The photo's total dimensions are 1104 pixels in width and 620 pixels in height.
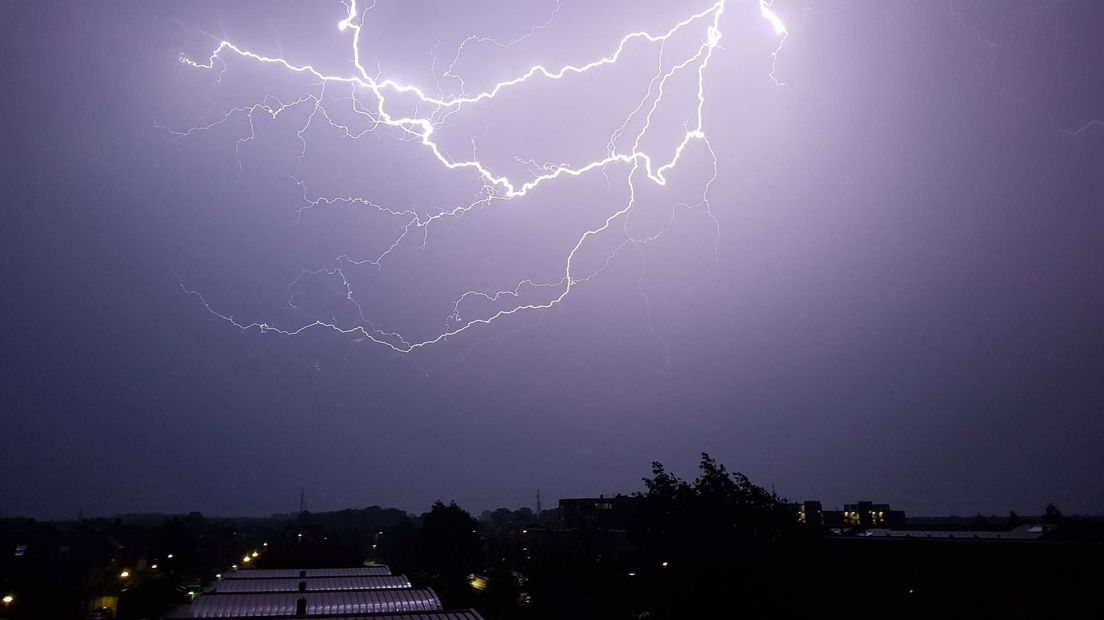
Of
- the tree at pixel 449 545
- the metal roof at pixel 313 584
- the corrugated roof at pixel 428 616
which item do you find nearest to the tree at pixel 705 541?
the corrugated roof at pixel 428 616

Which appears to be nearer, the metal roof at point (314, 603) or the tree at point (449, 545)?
the metal roof at point (314, 603)

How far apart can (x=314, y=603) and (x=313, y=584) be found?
335 cm

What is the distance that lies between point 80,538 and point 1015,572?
122 ft

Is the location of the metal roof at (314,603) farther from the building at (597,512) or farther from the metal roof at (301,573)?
the building at (597,512)

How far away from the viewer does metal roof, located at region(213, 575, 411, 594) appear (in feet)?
48.3

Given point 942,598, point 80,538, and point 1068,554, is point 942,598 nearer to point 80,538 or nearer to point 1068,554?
point 1068,554

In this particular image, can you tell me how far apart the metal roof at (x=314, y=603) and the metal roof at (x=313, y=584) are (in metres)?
1.49

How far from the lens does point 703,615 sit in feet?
38.0

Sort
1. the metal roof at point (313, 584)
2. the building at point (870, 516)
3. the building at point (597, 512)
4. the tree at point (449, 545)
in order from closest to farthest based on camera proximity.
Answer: the metal roof at point (313, 584) < the tree at point (449, 545) < the building at point (597, 512) < the building at point (870, 516)

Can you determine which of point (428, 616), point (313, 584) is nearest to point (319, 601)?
point (428, 616)

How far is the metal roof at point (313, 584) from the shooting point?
48.3ft

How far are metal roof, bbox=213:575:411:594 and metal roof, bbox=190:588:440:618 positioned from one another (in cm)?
149

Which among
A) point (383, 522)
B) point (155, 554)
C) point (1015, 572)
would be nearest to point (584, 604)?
point (1015, 572)

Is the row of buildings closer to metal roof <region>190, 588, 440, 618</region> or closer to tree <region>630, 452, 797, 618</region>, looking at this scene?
metal roof <region>190, 588, 440, 618</region>
